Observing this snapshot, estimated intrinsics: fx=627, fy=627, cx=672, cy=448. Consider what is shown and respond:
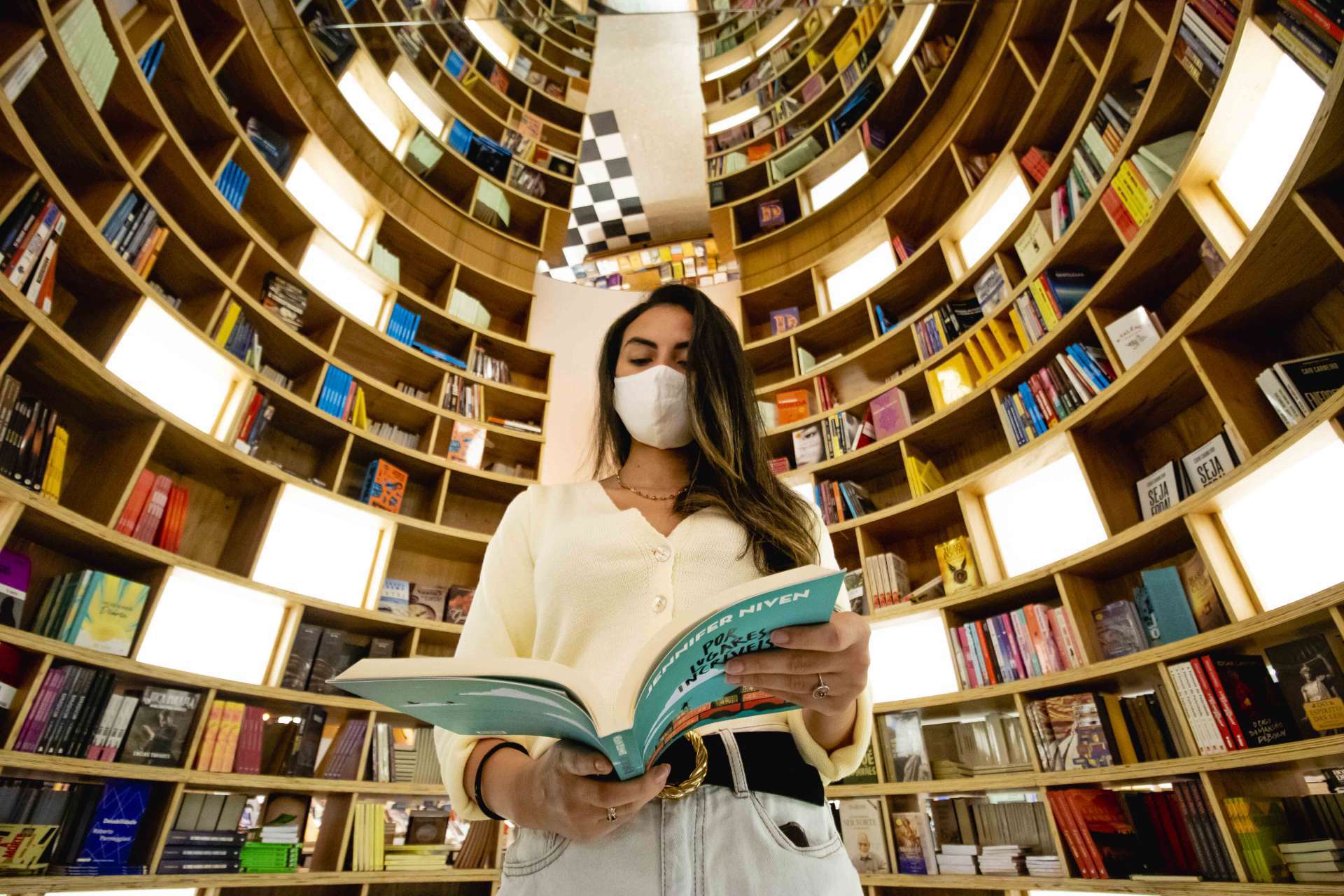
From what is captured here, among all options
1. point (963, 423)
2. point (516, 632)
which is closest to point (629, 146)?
point (963, 423)

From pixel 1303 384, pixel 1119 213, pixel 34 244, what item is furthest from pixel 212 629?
pixel 1119 213

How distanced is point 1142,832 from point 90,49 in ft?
12.9

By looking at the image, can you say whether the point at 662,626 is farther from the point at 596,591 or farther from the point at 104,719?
the point at 104,719

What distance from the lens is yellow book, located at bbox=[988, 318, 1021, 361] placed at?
254cm

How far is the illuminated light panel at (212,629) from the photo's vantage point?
2.18 m

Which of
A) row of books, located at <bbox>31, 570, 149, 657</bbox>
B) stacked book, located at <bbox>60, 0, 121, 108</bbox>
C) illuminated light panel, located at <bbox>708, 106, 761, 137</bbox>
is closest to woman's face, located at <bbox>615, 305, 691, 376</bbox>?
row of books, located at <bbox>31, 570, 149, 657</bbox>

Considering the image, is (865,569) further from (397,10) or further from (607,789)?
(397,10)

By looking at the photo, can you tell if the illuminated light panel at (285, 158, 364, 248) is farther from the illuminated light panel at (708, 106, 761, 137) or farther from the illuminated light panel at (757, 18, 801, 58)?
the illuminated light panel at (757, 18, 801, 58)

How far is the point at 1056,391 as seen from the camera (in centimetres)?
232

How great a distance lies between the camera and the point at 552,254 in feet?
15.1

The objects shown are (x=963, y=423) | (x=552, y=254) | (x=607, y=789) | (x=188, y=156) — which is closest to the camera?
(x=607, y=789)

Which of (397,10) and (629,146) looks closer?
(397,10)

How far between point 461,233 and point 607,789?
13.6 ft

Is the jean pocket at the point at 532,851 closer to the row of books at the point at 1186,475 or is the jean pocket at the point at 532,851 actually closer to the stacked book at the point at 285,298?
the row of books at the point at 1186,475
